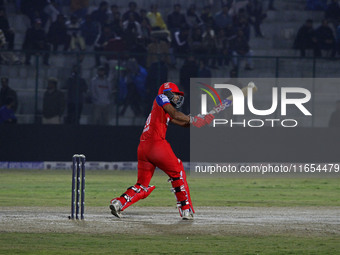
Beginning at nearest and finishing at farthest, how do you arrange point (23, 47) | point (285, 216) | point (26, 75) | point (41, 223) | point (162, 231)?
point (162, 231) < point (41, 223) < point (285, 216) < point (26, 75) < point (23, 47)

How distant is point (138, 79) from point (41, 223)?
1488 centimetres

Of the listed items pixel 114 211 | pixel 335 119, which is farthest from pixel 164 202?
pixel 335 119

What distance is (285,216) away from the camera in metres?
15.3

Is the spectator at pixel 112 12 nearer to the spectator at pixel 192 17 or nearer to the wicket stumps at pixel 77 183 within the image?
the spectator at pixel 192 17

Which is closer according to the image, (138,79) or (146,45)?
(138,79)

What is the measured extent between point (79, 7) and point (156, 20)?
3760mm

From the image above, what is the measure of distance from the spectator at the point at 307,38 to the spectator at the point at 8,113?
11831 mm

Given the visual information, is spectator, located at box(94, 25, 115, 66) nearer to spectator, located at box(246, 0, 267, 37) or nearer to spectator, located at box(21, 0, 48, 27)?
spectator, located at box(21, 0, 48, 27)

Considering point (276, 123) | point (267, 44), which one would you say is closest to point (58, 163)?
point (276, 123)

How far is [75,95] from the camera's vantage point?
27.9 metres

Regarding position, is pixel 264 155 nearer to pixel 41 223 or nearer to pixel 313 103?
pixel 313 103

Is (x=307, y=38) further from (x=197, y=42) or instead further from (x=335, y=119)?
(x=335, y=119)

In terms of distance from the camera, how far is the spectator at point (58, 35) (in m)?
31.8

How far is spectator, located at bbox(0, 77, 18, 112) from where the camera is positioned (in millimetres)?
27312
